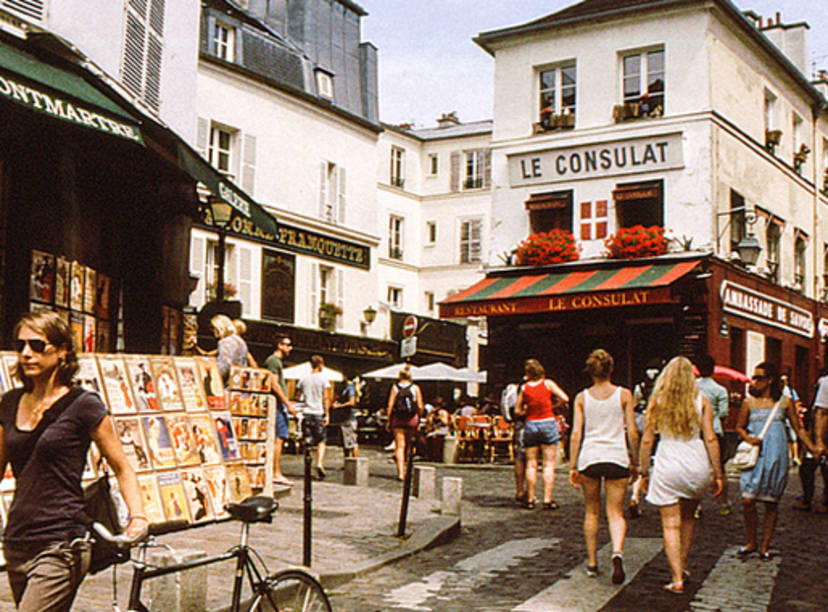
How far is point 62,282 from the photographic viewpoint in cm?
942

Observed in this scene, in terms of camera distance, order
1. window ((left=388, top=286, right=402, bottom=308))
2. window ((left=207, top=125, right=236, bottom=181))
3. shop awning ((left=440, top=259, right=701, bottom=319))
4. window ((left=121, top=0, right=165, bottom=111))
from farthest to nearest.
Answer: window ((left=388, top=286, right=402, bottom=308))
window ((left=207, top=125, right=236, bottom=181))
shop awning ((left=440, top=259, right=701, bottom=319))
window ((left=121, top=0, right=165, bottom=111))

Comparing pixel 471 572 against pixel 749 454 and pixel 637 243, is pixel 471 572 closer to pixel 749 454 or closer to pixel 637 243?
pixel 749 454

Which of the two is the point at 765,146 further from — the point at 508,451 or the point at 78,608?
the point at 78,608

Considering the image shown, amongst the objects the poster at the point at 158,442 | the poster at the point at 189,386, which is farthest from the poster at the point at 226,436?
the poster at the point at 158,442

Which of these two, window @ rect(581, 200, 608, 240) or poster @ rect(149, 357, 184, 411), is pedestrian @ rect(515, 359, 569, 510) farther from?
window @ rect(581, 200, 608, 240)

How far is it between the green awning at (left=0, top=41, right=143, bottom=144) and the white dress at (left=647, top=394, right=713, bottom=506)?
479 centimetres

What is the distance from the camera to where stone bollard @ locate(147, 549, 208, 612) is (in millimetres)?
4805

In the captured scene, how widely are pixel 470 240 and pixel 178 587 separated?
1385 inches

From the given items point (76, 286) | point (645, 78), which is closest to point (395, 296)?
point (645, 78)

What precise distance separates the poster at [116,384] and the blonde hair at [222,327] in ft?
7.75

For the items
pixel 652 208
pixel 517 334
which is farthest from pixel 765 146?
pixel 517 334

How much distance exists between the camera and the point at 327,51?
98.4 ft

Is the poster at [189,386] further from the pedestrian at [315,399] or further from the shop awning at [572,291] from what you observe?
the shop awning at [572,291]

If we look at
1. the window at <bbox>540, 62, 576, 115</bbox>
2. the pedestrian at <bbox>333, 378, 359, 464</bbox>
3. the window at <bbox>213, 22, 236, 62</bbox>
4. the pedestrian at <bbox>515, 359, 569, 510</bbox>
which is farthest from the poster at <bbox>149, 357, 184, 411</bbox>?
the window at <bbox>213, 22, 236, 62</bbox>
